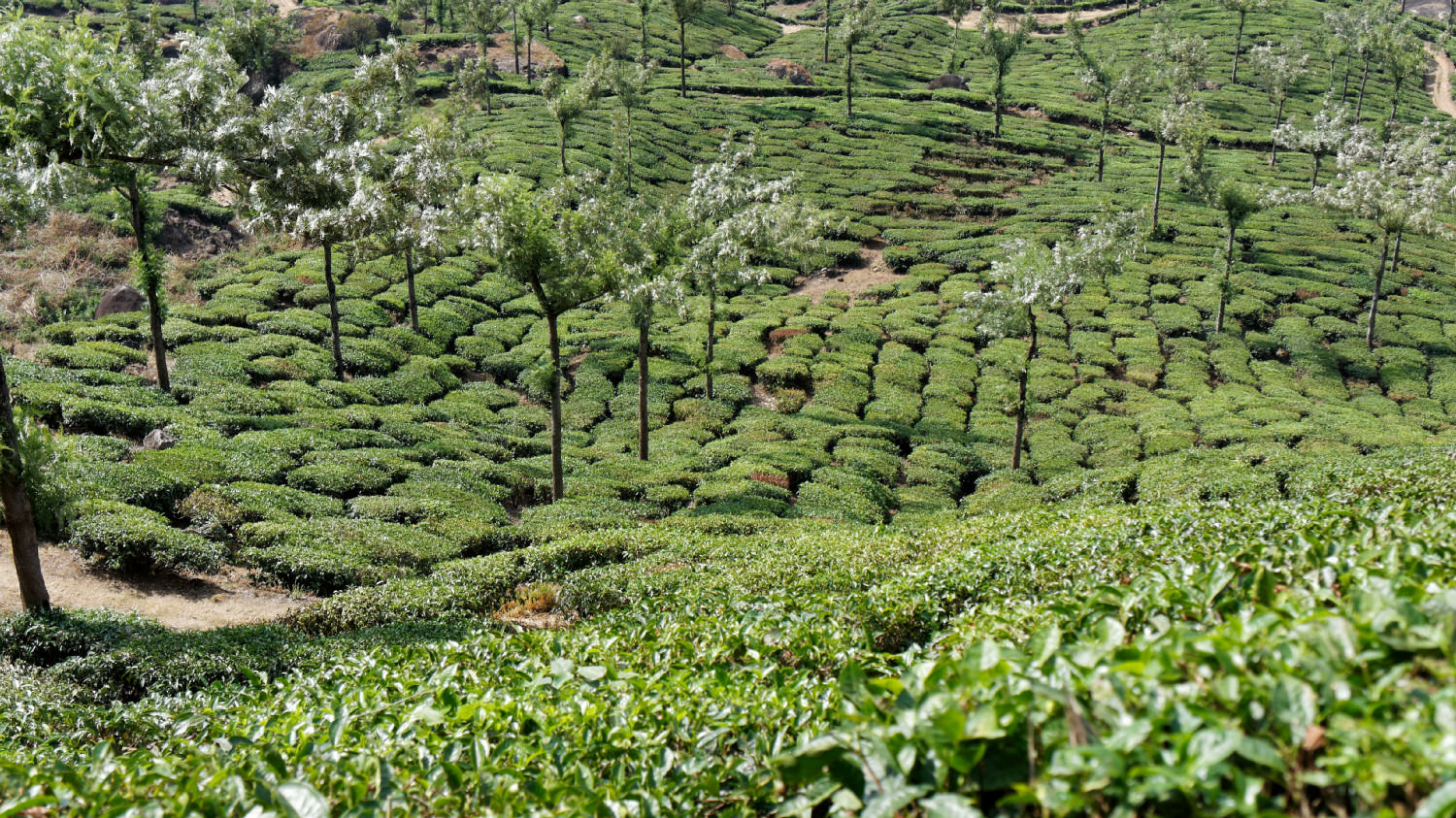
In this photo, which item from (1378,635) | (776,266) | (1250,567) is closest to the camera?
(1378,635)

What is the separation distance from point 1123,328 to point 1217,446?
40.4 ft

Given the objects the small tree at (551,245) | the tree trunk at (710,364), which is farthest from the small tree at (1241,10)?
the small tree at (551,245)

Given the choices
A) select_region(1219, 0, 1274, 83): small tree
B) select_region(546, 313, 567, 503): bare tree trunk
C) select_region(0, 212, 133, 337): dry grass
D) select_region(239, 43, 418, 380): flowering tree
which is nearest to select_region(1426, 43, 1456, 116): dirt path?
select_region(1219, 0, 1274, 83): small tree

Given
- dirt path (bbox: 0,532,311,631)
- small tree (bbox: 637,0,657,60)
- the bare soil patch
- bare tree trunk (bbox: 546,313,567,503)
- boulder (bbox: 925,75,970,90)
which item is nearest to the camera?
dirt path (bbox: 0,532,311,631)

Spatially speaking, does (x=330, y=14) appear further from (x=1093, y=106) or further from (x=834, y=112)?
(x=1093, y=106)

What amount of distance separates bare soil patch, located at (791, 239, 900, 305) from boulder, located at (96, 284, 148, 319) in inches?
1054

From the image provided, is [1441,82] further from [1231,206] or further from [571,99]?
[571,99]

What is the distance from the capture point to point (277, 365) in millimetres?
26172

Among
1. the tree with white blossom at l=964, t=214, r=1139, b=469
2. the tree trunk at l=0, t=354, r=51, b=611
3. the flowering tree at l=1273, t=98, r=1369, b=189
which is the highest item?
the flowering tree at l=1273, t=98, r=1369, b=189

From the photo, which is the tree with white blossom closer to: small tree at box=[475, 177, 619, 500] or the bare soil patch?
small tree at box=[475, 177, 619, 500]

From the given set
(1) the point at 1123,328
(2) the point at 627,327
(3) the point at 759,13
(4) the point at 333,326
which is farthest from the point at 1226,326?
(3) the point at 759,13

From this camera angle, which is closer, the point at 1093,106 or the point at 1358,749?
the point at 1358,749

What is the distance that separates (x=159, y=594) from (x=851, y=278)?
3325cm

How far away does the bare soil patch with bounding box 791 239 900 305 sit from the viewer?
134ft
